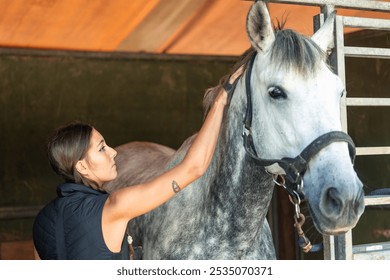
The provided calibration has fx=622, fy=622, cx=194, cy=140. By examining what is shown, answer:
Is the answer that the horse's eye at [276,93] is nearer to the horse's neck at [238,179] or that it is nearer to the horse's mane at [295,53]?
the horse's mane at [295,53]

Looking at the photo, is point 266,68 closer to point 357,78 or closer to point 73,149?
point 73,149

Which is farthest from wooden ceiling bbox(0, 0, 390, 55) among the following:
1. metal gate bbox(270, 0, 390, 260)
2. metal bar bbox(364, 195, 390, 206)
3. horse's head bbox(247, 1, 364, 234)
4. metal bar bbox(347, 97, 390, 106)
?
horse's head bbox(247, 1, 364, 234)

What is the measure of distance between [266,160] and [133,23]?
3.54 meters

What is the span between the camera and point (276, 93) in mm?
2086

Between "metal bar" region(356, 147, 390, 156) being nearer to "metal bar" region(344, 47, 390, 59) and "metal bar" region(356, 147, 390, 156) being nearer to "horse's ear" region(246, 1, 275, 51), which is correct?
"metal bar" region(344, 47, 390, 59)

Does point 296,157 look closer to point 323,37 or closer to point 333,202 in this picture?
point 333,202

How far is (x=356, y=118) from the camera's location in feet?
18.6

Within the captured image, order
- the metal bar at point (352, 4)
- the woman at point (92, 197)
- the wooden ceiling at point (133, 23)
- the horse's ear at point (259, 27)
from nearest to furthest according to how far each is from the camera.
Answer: the woman at point (92, 197) → the horse's ear at point (259, 27) → the metal bar at point (352, 4) → the wooden ceiling at point (133, 23)

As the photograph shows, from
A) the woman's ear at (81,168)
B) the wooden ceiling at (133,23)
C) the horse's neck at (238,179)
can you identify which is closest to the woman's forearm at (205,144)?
the horse's neck at (238,179)

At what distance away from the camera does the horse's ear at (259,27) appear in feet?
6.95

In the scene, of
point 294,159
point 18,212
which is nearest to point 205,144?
point 294,159

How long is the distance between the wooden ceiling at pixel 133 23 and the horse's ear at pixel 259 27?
2.50 meters
